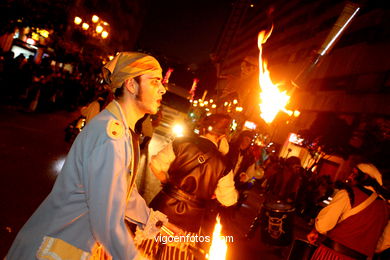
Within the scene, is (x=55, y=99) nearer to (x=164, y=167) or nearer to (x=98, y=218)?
(x=164, y=167)

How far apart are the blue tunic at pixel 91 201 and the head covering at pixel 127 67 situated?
267 millimetres

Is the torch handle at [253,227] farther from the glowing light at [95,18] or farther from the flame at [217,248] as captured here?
the glowing light at [95,18]

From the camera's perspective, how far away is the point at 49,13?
37.5 feet

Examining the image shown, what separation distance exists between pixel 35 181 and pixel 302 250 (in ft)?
16.8

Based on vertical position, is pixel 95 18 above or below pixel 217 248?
above

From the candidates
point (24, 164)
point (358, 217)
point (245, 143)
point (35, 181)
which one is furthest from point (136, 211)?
point (24, 164)

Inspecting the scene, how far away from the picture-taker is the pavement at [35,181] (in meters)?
3.91

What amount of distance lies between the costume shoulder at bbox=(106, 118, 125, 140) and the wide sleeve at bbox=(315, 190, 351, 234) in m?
3.30

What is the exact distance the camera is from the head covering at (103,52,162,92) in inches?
65.1

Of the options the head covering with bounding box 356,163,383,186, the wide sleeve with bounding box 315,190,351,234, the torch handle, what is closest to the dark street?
the wide sleeve with bounding box 315,190,351,234

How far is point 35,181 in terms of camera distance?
4.95m

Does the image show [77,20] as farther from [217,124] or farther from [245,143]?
[217,124]

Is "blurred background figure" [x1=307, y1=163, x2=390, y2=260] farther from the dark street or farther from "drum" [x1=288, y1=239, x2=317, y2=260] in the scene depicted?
the dark street

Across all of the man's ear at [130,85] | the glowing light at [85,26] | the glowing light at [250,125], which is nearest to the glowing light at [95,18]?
the glowing light at [85,26]
